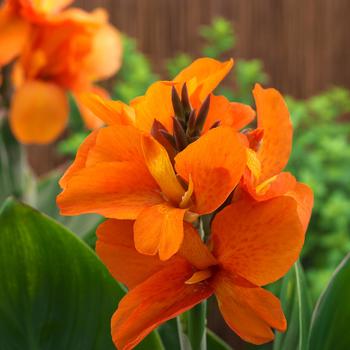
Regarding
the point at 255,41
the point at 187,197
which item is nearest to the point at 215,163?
the point at 187,197

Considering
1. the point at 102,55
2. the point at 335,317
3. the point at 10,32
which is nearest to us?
the point at 335,317

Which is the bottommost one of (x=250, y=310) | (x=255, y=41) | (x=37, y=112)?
(x=255, y=41)

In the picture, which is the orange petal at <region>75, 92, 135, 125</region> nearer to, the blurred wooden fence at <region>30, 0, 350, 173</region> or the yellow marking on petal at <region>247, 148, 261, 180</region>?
the yellow marking on petal at <region>247, 148, 261, 180</region>

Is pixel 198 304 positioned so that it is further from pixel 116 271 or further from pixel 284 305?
pixel 284 305

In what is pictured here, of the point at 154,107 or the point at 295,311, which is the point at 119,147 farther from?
the point at 295,311

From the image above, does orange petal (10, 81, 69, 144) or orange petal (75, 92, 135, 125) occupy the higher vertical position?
orange petal (75, 92, 135, 125)

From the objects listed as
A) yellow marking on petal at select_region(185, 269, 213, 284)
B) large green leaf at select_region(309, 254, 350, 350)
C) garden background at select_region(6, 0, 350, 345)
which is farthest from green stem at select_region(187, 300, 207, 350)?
garden background at select_region(6, 0, 350, 345)
